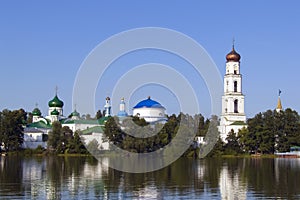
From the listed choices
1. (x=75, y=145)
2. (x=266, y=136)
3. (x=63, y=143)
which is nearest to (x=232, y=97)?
(x=266, y=136)

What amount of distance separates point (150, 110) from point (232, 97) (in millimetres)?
13186

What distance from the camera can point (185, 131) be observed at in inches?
2542

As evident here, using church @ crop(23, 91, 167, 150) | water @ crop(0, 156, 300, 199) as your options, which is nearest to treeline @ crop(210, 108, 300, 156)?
church @ crop(23, 91, 167, 150)

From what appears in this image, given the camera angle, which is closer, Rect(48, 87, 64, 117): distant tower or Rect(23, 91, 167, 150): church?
Rect(23, 91, 167, 150): church

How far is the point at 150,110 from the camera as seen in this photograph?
8188 cm

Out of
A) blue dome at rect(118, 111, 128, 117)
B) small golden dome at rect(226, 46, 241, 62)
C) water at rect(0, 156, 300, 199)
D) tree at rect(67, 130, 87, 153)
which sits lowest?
water at rect(0, 156, 300, 199)

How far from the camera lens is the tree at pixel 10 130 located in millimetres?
66625

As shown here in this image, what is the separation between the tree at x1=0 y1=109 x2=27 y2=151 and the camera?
66.6 meters

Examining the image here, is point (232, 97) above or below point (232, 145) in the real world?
above

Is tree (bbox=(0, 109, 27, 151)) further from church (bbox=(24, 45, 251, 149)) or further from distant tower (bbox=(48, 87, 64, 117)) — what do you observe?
distant tower (bbox=(48, 87, 64, 117))

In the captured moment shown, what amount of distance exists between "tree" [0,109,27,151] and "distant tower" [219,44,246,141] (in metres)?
24.8

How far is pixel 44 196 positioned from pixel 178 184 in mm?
7137

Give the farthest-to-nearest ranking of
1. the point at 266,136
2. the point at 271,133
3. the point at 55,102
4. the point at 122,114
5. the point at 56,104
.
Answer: the point at 122,114 → the point at 56,104 → the point at 55,102 → the point at 271,133 → the point at 266,136

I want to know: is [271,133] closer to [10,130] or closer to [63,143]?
[63,143]
